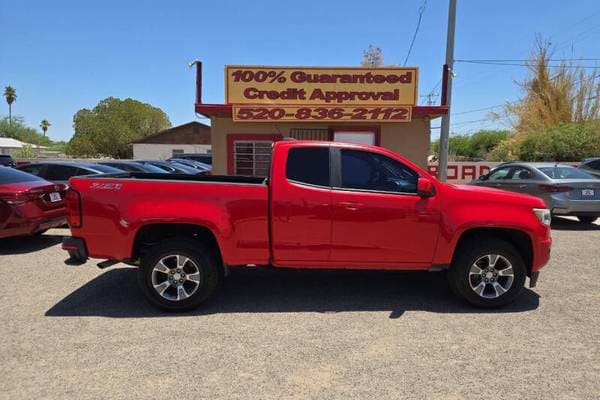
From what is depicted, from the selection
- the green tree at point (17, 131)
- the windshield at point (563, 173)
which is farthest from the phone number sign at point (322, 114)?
the green tree at point (17, 131)

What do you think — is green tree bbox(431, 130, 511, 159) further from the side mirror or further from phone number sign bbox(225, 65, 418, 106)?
the side mirror

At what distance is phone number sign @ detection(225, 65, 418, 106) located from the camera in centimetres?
1145

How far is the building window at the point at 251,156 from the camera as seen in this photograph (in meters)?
11.9

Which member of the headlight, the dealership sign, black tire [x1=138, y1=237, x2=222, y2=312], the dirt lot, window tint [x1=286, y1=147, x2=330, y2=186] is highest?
the dealership sign

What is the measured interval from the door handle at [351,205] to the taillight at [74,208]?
108 inches

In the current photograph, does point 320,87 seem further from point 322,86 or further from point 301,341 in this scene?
point 301,341

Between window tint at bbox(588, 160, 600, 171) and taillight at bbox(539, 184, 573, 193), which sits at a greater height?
window tint at bbox(588, 160, 600, 171)

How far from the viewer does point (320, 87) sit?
11.6 meters

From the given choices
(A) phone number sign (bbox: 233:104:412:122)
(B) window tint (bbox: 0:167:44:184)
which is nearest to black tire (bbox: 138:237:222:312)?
(B) window tint (bbox: 0:167:44:184)

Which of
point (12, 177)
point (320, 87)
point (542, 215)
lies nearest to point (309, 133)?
point (320, 87)

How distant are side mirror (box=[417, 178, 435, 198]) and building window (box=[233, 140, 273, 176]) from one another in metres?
7.91

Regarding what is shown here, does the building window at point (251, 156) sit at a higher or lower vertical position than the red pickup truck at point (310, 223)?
higher

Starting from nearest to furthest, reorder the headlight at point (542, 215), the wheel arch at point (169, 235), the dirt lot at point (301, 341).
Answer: the dirt lot at point (301, 341) → the wheel arch at point (169, 235) → the headlight at point (542, 215)

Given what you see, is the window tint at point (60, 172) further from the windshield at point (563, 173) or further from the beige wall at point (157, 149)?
the beige wall at point (157, 149)
